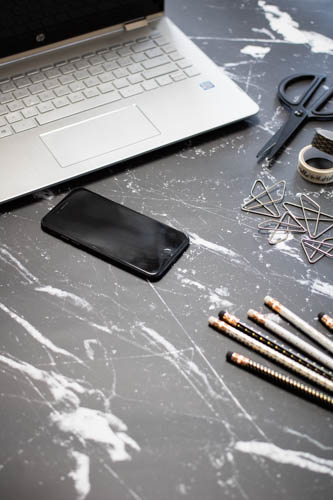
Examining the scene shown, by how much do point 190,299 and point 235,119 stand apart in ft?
1.01

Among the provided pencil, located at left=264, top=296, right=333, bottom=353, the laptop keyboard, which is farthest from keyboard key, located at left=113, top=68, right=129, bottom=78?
pencil, located at left=264, top=296, right=333, bottom=353

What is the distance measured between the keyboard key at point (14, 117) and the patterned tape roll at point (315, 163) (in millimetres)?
406

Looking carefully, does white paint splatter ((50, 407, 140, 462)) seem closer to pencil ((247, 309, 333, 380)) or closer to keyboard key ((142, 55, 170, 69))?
pencil ((247, 309, 333, 380))

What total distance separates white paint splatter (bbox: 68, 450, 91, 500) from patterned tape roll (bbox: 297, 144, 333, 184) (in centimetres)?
46

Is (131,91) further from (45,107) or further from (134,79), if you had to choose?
(45,107)

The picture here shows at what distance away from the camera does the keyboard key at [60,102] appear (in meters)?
0.82

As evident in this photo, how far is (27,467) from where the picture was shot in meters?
0.53

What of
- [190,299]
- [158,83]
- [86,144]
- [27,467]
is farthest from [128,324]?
[158,83]

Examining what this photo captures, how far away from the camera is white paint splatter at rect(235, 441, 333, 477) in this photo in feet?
1.74

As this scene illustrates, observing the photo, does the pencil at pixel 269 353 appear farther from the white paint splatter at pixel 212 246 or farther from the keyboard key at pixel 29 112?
the keyboard key at pixel 29 112

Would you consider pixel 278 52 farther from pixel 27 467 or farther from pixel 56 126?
pixel 27 467

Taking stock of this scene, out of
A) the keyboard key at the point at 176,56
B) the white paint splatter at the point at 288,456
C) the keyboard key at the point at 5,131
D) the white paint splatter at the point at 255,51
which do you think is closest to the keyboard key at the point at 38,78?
the keyboard key at the point at 5,131

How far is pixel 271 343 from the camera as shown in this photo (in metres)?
0.60

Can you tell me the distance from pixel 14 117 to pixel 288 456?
584mm
